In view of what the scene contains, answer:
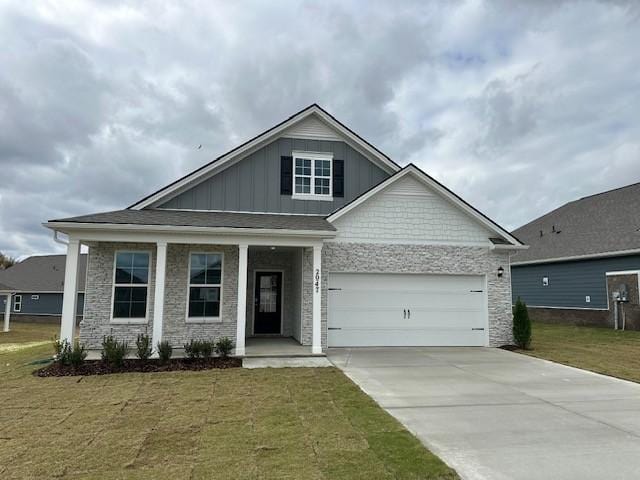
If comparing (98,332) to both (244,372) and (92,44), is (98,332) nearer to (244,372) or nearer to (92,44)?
(244,372)

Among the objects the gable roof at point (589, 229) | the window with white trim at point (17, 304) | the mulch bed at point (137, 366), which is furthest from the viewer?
the window with white trim at point (17, 304)

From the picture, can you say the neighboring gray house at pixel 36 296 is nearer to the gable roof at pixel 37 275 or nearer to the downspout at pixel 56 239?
the gable roof at pixel 37 275

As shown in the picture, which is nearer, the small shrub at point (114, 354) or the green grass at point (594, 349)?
the small shrub at point (114, 354)

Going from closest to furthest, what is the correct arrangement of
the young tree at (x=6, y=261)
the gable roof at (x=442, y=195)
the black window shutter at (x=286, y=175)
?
the gable roof at (x=442, y=195) → the black window shutter at (x=286, y=175) → the young tree at (x=6, y=261)

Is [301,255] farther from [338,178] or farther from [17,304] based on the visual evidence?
[17,304]

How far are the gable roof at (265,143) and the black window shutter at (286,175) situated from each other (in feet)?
2.77

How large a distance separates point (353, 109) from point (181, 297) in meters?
11.6

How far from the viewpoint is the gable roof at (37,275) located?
32.4m

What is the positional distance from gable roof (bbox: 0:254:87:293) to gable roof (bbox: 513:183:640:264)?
100ft

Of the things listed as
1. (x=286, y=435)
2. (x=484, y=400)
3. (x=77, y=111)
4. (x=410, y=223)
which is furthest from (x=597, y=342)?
(x=77, y=111)

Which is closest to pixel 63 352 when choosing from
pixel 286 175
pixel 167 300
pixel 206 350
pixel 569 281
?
pixel 167 300

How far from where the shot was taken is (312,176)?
45.8 feet

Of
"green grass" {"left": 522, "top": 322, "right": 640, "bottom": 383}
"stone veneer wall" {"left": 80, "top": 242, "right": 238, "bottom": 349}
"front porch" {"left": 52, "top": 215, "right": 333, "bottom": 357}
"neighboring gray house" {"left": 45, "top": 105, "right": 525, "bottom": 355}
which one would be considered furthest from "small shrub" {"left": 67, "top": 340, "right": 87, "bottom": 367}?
"green grass" {"left": 522, "top": 322, "right": 640, "bottom": 383}

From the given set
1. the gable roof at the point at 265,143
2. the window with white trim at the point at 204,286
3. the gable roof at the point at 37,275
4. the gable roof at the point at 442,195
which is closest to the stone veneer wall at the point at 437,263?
the gable roof at the point at 442,195
